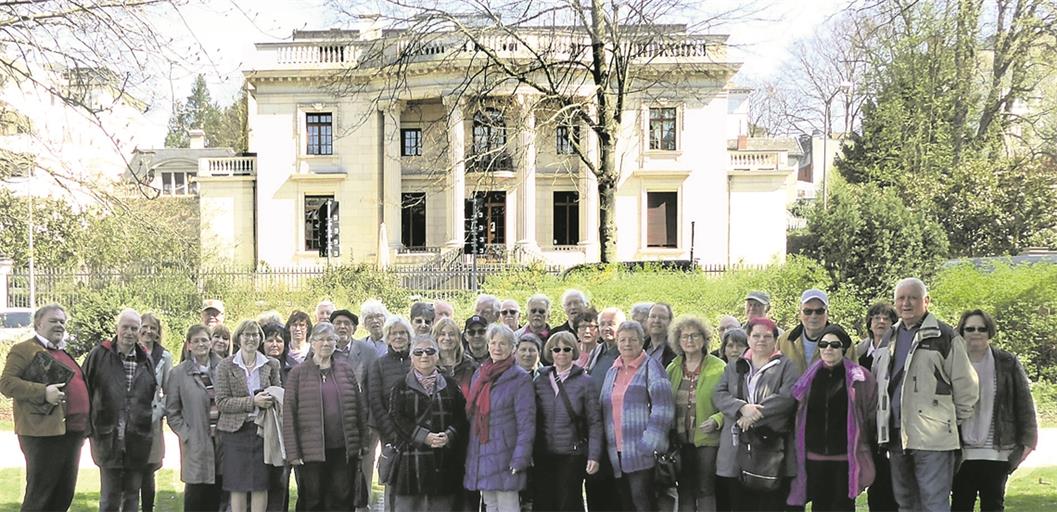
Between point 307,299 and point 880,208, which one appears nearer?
point 880,208

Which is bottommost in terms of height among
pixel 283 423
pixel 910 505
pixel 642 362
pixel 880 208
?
pixel 910 505

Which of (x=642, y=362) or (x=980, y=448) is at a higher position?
(x=642, y=362)

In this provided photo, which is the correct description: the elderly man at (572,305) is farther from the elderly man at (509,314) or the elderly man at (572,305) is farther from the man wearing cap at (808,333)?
the man wearing cap at (808,333)

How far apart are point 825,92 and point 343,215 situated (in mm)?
20491

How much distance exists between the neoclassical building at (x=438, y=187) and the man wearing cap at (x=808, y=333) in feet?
104

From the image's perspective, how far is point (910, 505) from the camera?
7367mm

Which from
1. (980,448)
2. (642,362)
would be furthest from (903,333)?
(642,362)

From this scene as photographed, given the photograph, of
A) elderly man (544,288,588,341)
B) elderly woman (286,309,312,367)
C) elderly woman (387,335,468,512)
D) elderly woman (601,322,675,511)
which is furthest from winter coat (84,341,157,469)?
elderly woman (601,322,675,511)

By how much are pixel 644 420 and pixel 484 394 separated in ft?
3.91

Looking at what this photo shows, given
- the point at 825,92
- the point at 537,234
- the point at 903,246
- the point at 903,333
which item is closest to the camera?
the point at 903,333

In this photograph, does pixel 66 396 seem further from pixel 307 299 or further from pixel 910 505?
pixel 307 299

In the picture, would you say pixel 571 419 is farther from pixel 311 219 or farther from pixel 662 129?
pixel 311 219

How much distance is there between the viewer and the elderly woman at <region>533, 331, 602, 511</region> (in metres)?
7.38

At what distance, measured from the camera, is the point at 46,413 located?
7.80 m
